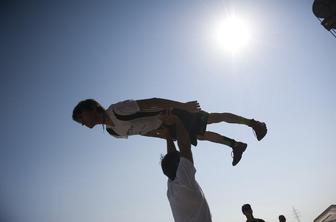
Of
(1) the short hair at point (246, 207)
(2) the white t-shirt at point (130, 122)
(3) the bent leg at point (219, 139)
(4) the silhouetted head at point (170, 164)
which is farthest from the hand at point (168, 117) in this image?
(1) the short hair at point (246, 207)

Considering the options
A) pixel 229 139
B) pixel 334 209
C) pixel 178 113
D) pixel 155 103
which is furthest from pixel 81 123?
pixel 334 209

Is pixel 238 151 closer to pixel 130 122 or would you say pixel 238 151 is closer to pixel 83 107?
pixel 130 122

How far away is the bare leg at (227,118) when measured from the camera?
14.7 ft

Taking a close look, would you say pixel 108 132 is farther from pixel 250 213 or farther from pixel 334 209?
pixel 334 209

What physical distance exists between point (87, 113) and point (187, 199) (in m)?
1.97

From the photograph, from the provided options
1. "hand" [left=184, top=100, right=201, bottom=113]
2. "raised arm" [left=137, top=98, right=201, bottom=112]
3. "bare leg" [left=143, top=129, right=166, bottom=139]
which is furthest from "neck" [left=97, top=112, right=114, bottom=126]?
"hand" [left=184, top=100, right=201, bottom=113]

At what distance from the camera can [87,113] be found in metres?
3.77

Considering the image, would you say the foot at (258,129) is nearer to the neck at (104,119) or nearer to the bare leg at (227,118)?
the bare leg at (227,118)

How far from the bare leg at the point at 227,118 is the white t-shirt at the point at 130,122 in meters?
0.91

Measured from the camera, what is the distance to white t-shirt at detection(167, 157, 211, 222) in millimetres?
2457

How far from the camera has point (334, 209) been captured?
13.3m

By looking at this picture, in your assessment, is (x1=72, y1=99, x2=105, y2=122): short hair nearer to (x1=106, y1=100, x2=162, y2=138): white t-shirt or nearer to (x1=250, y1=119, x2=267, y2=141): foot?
(x1=106, y1=100, x2=162, y2=138): white t-shirt

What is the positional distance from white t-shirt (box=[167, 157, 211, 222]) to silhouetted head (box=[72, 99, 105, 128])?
5.63 feet

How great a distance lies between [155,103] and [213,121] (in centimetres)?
125
